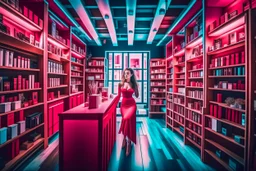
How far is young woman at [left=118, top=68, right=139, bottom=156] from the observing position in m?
3.43

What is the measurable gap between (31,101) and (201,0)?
4382 mm

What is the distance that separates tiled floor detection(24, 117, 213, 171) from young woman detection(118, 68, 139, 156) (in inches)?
11.4

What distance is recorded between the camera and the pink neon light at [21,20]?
8.91 feet

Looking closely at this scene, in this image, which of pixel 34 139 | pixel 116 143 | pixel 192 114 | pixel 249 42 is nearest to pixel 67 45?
pixel 34 139

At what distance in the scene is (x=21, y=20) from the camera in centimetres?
306

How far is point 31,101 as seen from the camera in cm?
342

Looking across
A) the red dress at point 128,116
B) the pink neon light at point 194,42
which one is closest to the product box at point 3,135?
the red dress at point 128,116

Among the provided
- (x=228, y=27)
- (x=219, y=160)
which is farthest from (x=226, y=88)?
(x=219, y=160)

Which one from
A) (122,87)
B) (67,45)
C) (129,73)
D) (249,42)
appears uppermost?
(67,45)

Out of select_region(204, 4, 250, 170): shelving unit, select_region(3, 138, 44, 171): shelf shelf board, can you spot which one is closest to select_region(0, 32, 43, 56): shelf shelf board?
select_region(3, 138, 44, 171): shelf shelf board

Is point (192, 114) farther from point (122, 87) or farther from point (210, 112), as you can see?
point (122, 87)

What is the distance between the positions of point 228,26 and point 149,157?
303cm

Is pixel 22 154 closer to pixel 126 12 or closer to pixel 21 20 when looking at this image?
pixel 21 20

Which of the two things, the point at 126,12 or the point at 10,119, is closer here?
the point at 10,119
